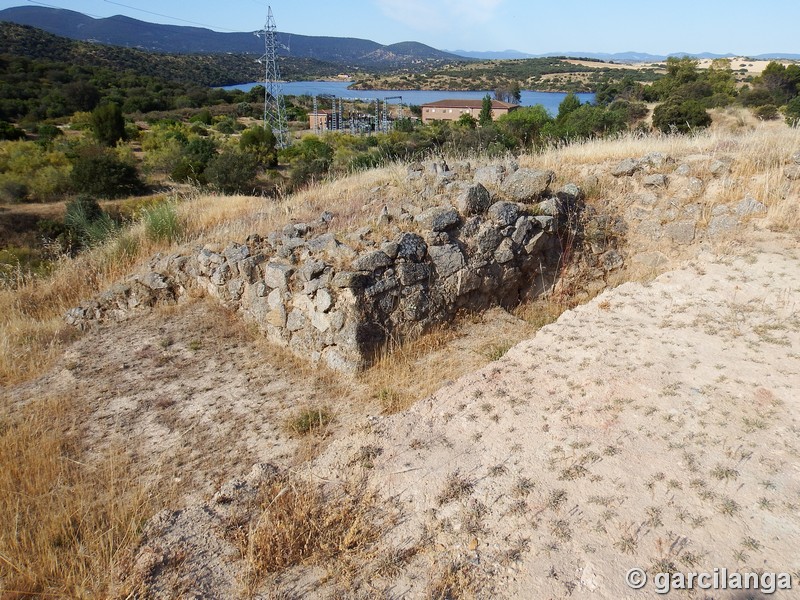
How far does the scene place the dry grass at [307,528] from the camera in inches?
114

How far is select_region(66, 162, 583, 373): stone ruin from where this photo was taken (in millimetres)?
5453

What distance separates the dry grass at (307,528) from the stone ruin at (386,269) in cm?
195

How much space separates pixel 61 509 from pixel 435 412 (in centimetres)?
269

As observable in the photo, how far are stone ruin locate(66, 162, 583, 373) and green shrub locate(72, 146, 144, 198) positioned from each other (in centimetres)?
1241

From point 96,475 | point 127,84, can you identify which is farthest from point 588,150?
point 127,84

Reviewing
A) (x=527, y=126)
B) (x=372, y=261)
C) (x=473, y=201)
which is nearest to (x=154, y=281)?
(x=372, y=261)

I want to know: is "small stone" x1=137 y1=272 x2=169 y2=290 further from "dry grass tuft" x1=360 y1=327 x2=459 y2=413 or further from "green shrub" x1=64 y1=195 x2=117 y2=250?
"green shrub" x1=64 y1=195 x2=117 y2=250

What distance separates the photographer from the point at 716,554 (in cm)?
262

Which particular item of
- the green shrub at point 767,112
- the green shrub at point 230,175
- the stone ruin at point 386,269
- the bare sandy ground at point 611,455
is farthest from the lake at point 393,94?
the bare sandy ground at point 611,455


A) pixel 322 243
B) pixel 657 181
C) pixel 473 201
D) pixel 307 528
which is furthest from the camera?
pixel 657 181

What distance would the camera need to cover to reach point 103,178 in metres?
17.6

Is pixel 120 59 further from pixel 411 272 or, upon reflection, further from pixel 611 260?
pixel 611 260

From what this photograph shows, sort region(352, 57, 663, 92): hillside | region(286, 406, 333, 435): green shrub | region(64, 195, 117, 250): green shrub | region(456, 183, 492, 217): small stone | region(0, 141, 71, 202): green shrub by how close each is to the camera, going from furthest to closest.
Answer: region(352, 57, 663, 92): hillside → region(0, 141, 71, 202): green shrub → region(64, 195, 117, 250): green shrub → region(456, 183, 492, 217): small stone → region(286, 406, 333, 435): green shrub

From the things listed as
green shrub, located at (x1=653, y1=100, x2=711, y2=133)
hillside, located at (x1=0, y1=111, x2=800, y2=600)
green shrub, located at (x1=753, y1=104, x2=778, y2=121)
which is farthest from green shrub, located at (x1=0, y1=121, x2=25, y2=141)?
green shrub, located at (x1=753, y1=104, x2=778, y2=121)
